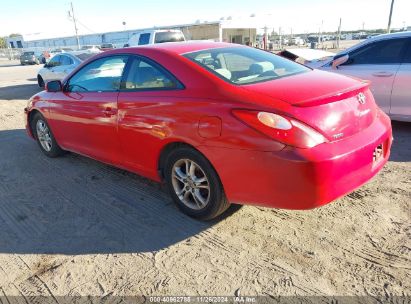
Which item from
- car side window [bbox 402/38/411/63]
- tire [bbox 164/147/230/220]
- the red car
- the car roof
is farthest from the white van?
tire [bbox 164/147/230/220]

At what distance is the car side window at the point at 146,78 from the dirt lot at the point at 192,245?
1174 millimetres

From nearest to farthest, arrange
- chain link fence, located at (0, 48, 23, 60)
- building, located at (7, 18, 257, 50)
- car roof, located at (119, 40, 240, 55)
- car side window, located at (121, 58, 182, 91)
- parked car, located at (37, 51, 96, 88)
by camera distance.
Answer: car side window, located at (121, 58, 182, 91), car roof, located at (119, 40, 240, 55), parked car, located at (37, 51, 96, 88), building, located at (7, 18, 257, 50), chain link fence, located at (0, 48, 23, 60)

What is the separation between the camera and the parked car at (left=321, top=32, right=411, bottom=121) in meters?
5.51

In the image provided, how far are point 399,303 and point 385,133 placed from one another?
144 centimetres

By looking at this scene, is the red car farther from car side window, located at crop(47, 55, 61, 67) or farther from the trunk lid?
car side window, located at crop(47, 55, 61, 67)

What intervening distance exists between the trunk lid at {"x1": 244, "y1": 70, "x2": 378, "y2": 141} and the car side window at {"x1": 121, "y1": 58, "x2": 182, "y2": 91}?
78 centimetres

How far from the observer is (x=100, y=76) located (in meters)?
4.26

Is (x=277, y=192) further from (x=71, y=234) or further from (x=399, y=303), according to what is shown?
(x=71, y=234)

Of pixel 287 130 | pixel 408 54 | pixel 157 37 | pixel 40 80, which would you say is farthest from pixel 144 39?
pixel 287 130

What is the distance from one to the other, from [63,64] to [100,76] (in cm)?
921

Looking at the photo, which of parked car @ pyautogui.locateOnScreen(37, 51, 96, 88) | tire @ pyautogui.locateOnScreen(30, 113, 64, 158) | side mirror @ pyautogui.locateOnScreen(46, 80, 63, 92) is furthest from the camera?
parked car @ pyautogui.locateOnScreen(37, 51, 96, 88)

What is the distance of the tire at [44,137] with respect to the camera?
5242mm

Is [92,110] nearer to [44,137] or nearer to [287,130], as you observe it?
[44,137]

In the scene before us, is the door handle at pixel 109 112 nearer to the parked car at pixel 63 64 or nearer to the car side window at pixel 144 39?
the parked car at pixel 63 64
